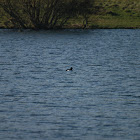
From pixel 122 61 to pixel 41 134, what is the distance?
83.5 feet

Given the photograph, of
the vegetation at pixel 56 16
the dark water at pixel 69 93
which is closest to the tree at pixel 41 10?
the vegetation at pixel 56 16

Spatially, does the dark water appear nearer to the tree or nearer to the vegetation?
the tree

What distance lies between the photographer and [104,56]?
46375 millimetres

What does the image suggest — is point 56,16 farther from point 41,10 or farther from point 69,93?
point 69,93

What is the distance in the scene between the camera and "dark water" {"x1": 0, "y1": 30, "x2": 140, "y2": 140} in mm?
18750

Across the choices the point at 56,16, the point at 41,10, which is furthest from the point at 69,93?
the point at 56,16

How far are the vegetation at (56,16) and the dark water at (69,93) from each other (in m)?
19.7

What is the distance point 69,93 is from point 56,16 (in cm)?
5086

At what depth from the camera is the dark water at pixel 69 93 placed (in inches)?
738

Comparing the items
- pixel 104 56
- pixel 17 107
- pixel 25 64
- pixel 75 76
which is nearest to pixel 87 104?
pixel 17 107

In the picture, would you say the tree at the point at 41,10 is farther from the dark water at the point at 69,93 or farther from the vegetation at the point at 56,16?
the dark water at the point at 69,93

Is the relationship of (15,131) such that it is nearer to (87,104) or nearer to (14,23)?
(87,104)

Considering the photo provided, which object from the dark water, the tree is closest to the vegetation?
the tree

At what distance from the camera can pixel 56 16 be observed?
75938 millimetres
